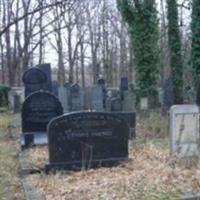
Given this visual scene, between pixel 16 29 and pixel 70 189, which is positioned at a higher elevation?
pixel 16 29

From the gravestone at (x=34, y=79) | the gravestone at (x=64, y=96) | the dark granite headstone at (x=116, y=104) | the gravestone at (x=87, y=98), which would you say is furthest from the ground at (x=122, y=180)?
the gravestone at (x=87, y=98)

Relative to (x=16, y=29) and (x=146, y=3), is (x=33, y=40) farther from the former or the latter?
(x=146, y=3)

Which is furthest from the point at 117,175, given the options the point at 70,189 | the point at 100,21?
the point at 100,21

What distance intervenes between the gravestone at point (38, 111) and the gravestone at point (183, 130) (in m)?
4.64

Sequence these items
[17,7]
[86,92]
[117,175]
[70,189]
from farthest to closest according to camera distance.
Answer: [17,7]
[86,92]
[117,175]
[70,189]

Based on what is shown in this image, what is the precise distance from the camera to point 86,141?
8.02 metres

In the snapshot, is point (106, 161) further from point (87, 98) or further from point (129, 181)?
point (87, 98)

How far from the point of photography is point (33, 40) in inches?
1694

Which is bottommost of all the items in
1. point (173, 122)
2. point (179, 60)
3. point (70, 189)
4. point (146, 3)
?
point (70, 189)

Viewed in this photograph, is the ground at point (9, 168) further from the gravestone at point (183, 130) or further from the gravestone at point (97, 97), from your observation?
the gravestone at point (97, 97)

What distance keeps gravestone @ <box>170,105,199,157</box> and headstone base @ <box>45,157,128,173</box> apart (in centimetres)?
92

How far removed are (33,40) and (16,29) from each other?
228 centimetres

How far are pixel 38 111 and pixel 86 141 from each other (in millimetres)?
4031

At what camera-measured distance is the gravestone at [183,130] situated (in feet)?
25.4
